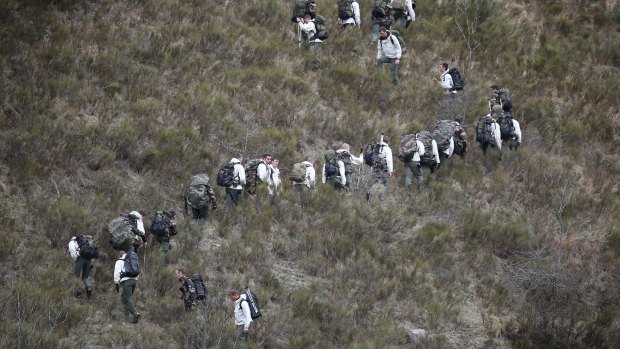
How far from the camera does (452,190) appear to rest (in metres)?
22.6

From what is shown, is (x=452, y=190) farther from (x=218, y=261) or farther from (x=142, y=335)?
(x=142, y=335)

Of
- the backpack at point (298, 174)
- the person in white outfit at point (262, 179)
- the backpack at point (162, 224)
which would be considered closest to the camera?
the backpack at point (162, 224)

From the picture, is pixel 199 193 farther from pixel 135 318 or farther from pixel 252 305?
pixel 252 305

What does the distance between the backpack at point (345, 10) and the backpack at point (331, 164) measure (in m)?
7.78

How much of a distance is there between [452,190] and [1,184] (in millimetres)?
9939

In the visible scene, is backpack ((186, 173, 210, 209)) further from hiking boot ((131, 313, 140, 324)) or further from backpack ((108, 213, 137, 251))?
hiking boot ((131, 313, 140, 324))

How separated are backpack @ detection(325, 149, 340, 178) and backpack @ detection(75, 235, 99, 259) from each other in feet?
19.1

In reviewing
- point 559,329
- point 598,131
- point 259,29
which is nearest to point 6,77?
point 259,29

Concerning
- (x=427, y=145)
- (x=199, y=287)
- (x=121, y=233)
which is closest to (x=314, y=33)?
(x=427, y=145)

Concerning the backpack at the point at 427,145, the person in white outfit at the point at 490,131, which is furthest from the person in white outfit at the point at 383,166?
the person in white outfit at the point at 490,131

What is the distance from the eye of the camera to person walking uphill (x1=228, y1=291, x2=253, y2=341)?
1655 cm

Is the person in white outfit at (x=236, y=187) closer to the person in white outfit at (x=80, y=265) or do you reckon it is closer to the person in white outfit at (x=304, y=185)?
the person in white outfit at (x=304, y=185)

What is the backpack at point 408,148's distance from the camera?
2166 centimetres

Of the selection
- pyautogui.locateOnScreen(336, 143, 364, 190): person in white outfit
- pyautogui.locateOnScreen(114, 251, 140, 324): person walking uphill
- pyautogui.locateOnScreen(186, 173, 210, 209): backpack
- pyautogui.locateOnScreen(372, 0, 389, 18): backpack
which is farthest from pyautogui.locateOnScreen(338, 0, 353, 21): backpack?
pyautogui.locateOnScreen(114, 251, 140, 324): person walking uphill
